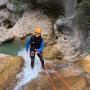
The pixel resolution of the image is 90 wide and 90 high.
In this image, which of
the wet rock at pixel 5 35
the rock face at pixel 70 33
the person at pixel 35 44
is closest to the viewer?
the person at pixel 35 44

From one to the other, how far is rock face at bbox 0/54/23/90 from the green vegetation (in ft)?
14.3

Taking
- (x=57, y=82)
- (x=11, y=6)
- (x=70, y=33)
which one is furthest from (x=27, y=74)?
(x=11, y=6)

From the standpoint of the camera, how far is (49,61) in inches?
535

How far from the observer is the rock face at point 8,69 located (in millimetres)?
11250

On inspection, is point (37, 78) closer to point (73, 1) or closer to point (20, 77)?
point (20, 77)

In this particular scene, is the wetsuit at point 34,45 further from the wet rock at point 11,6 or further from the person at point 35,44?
the wet rock at point 11,6

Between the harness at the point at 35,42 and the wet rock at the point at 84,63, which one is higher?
the harness at the point at 35,42

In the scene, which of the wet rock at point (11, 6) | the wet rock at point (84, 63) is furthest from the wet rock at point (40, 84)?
the wet rock at point (11, 6)

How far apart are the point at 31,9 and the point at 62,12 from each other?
9.97 ft

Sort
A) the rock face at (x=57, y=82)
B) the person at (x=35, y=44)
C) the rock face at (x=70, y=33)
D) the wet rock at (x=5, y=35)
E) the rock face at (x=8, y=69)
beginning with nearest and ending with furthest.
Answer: the rock face at (x=57, y=82), the rock face at (x=8, y=69), the person at (x=35, y=44), the rock face at (x=70, y=33), the wet rock at (x=5, y=35)

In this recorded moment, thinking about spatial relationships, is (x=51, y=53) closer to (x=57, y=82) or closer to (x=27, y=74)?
(x=27, y=74)

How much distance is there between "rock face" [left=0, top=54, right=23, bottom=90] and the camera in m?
11.2

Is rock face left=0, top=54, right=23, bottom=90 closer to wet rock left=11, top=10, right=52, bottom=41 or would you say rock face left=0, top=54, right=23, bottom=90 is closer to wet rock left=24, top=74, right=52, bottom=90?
wet rock left=24, top=74, right=52, bottom=90

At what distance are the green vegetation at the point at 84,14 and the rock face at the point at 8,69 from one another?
436 centimetres
